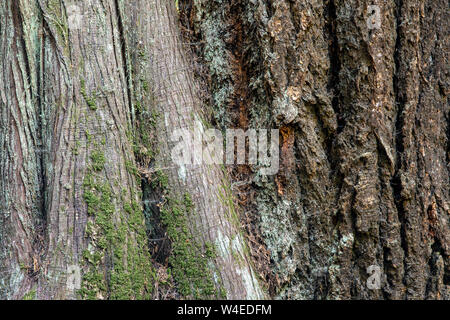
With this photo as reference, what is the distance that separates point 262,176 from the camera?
3332mm

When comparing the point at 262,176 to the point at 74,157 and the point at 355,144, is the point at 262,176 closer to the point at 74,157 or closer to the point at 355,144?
the point at 355,144

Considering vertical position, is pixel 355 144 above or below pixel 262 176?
above

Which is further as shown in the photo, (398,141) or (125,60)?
(125,60)

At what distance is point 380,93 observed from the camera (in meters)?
3.08

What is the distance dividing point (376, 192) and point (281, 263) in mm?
922

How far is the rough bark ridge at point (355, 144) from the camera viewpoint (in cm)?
308

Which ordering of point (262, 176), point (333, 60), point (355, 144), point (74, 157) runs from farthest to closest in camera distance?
point (262, 176), point (333, 60), point (355, 144), point (74, 157)

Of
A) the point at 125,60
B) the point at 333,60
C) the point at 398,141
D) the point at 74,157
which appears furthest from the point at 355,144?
the point at 74,157

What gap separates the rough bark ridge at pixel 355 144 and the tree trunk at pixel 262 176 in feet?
0.04

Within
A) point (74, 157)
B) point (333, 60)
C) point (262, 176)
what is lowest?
point (262, 176)

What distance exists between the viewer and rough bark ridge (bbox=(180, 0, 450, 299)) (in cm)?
308

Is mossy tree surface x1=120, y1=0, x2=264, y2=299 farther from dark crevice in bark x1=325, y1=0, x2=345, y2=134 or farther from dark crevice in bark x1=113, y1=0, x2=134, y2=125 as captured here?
dark crevice in bark x1=325, y1=0, x2=345, y2=134

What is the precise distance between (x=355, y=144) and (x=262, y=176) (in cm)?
76
